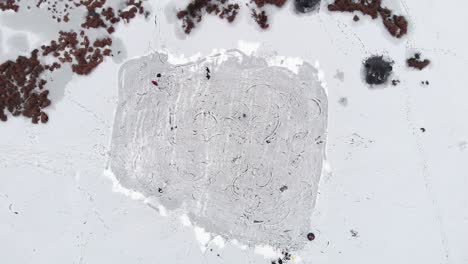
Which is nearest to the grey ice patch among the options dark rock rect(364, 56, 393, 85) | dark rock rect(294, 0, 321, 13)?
dark rock rect(364, 56, 393, 85)

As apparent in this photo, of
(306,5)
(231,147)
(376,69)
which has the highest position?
(306,5)

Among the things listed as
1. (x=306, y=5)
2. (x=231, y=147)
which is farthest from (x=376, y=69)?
(x=231, y=147)

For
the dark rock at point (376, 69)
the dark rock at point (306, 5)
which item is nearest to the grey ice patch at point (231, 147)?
the dark rock at point (376, 69)

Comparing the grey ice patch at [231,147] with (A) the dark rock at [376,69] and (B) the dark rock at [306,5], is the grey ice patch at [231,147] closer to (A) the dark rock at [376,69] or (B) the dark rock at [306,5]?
(A) the dark rock at [376,69]

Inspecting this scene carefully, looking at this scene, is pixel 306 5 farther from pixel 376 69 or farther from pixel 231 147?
pixel 231 147

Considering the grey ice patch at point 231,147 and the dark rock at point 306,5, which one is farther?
the dark rock at point 306,5

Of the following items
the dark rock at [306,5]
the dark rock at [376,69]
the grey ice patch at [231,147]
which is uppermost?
the dark rock at [306,5]

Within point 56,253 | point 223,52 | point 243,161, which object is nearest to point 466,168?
point 243,161

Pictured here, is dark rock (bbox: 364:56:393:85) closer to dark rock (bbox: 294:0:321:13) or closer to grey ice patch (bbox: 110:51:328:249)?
grey ice patch (bbox: 110:51:328:249)
